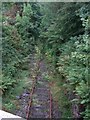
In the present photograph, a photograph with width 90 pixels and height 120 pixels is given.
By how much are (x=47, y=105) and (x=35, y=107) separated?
51 cm

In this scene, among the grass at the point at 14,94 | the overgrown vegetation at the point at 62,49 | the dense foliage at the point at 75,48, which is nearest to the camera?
the dense foliage at the point at 75,48

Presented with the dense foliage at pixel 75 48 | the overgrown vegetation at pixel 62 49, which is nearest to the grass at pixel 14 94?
the overgrown vegetation at pixel 62 49

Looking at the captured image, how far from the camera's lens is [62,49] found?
12.7 m

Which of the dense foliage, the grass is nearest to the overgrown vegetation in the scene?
the dense foliage

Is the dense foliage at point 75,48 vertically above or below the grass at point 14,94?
above

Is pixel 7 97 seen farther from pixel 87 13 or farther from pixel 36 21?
pixel 36 21

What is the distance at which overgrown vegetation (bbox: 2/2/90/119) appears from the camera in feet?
25.6

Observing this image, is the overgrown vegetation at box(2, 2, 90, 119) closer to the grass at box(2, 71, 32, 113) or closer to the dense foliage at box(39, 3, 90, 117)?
the dense foliage at box(39, 3, 90, 117)

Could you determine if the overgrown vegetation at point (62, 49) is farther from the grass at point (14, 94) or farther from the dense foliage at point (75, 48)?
the grass at point (14, 94)

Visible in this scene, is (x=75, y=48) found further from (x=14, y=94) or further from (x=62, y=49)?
(x=14, y=94)

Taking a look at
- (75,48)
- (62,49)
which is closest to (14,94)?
(75,48)

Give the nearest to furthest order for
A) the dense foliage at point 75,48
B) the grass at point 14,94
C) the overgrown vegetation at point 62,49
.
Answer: the dense foliage at point 75,48
the overgrown vegetation at point 62,49
the grass at point 14,94

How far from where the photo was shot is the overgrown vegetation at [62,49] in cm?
780

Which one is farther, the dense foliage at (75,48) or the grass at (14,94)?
the grass at (14,94)
